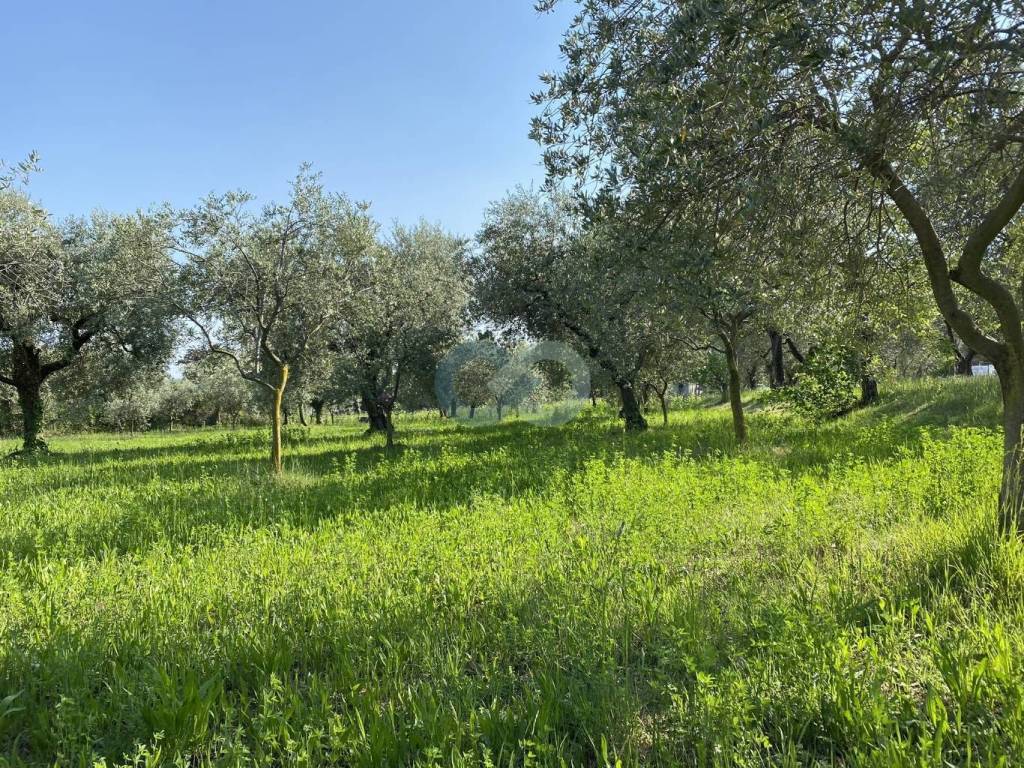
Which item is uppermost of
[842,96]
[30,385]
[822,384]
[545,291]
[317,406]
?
[545,291]

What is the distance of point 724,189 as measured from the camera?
16.5 feet

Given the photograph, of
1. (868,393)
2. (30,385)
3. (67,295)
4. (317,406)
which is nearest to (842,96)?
Answer: (868,393)

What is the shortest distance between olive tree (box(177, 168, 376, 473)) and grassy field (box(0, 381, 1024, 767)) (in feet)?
18.9

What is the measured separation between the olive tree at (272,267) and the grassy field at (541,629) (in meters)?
5.76

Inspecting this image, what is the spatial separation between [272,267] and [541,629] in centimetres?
1113

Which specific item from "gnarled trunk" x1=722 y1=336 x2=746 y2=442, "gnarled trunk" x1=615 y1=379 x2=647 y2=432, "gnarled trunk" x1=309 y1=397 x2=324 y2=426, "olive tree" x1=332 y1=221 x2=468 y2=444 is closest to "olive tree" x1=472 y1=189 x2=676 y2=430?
"gnarled trunk" x1=615 y1=379 x2=647 y2=432

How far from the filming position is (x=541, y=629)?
3.80 meters

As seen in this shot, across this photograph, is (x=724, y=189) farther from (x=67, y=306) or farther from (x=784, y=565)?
(x=67, y=306)

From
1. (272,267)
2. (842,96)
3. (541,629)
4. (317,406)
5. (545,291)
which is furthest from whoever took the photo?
(317,406)

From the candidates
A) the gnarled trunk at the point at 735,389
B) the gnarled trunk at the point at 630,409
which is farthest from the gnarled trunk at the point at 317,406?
the gnarled trunk at the point at 735,389

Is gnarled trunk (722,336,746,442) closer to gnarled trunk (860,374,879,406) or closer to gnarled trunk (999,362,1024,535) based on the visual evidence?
gnarled trunk (999,362,1024,535)

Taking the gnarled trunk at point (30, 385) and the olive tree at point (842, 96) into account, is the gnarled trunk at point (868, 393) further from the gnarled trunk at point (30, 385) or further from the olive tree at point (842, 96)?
the gnarled trunk at point (30, 385)

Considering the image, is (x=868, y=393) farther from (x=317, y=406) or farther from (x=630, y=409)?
(x=317, y=406)

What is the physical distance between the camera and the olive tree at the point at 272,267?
12.0 metres
